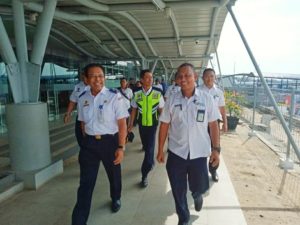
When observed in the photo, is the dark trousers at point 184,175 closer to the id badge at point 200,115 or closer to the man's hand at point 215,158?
the man's hand at point 215,158

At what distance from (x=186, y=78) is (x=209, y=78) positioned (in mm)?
2119

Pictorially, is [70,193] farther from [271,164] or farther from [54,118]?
[54,118]

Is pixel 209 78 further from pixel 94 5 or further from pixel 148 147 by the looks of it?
pixel 94 5

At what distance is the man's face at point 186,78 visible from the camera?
3242mm

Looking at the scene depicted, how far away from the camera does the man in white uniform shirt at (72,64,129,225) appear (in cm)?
346

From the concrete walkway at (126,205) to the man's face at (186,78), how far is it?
1682 millimetres

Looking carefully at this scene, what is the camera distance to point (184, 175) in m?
3.42

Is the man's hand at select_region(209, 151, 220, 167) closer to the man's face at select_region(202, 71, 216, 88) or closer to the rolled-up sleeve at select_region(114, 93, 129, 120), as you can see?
the rolled-up sleeve at select_region(114, 93, 129, 120)

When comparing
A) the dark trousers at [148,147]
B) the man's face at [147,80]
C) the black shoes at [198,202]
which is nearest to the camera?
the black shoes at [198,202]

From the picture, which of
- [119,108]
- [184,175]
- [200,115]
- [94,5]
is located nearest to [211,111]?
[200,115]

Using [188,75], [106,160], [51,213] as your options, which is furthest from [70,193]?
[188,75]

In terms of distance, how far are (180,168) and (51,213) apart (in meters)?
1.88

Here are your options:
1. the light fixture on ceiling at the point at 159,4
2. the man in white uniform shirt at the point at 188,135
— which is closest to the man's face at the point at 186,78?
the man in white uniform shirt at the point at 188,135

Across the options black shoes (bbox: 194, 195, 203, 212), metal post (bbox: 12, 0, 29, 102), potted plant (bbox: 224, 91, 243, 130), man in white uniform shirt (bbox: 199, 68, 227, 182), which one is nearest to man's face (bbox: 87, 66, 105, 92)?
black shoes (bbox: 194, 195, 203, 212)
